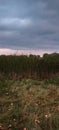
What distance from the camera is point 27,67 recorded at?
695 inches

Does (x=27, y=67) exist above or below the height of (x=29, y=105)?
above

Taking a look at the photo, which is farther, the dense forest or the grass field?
the dense forest

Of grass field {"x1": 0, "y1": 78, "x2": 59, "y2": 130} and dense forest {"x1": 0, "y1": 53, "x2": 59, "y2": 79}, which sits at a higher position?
dense forest {"x1": 0, "y1": 53, "x2": 59, "y2": 79}

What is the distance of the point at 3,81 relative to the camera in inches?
595

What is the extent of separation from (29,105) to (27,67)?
609 centimetres

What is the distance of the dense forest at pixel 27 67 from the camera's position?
56.7 feet

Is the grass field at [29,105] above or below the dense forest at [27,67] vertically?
below

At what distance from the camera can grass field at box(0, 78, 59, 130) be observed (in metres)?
A: 10.5

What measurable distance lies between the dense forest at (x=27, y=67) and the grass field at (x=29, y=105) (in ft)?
7.35

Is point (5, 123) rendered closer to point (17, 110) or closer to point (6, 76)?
point (17, 110)

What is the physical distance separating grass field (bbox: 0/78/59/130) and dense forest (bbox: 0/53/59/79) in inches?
88.2

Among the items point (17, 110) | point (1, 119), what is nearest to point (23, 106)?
point (17, 110)

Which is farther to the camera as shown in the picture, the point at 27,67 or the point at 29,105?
the point at 27,67

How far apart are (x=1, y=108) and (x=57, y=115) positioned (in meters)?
1.92
